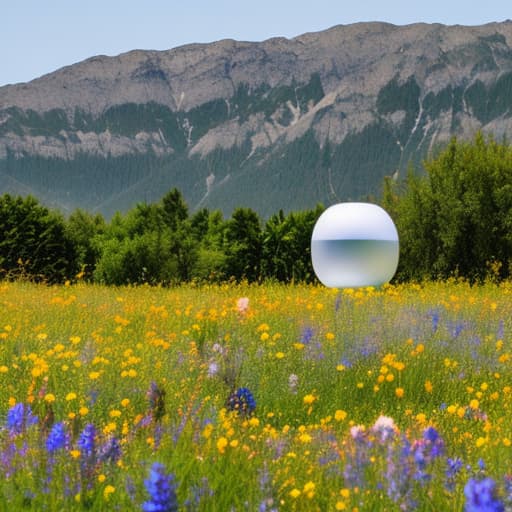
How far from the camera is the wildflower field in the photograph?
11.1 ft

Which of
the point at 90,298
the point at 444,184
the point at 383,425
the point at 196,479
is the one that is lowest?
the point at 90,298

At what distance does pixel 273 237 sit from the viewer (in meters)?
36.2

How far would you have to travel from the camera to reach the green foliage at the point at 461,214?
24.2 m

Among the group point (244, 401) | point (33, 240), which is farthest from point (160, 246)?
point (244, 401)

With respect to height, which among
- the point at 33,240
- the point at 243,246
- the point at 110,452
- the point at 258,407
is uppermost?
the point at 110,452

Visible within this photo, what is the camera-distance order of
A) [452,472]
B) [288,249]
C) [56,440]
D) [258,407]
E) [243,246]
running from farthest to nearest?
[243,246]
[288,249]
[258,407]
[452,472]
[56,440]

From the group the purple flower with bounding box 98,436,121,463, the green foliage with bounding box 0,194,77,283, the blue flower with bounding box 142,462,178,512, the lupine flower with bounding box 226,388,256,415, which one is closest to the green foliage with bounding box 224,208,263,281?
the green foliage with bounding box 0,194,77,283

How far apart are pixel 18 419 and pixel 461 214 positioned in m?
22.3

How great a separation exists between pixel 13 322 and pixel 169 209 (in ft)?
97.4

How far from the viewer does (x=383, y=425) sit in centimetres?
379

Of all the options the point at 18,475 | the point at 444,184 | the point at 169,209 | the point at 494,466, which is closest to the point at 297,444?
the point at 494,466

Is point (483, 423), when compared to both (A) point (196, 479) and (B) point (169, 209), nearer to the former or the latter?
(A) point (196, 479)

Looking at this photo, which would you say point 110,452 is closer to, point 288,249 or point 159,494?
point 159,494

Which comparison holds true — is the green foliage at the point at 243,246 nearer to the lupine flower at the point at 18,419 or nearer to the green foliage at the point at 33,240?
the green foliage at the point at 33,240
